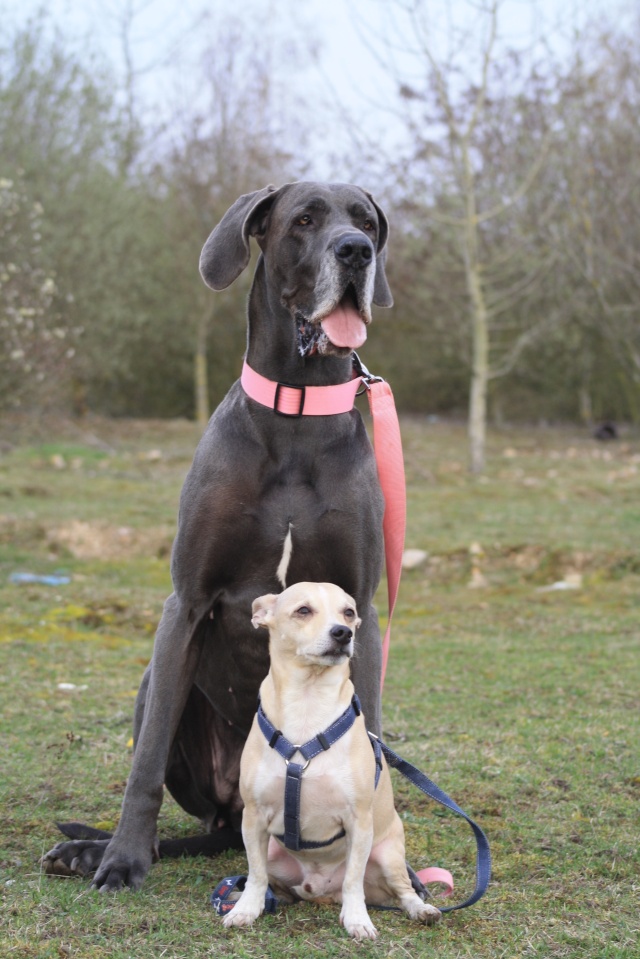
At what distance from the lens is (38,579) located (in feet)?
31.3

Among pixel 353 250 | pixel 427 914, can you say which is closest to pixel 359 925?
pixel 427 914

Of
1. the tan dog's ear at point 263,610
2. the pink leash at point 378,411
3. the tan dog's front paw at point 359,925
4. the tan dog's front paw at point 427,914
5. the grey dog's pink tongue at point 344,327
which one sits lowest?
the tan dog's front paw at point 427,914

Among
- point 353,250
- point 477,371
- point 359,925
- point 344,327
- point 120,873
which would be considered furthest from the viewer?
point 477,371

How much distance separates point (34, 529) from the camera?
37.5 ft

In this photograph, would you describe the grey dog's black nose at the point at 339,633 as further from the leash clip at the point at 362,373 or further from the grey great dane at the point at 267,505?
the leash clip at the point at 362,373

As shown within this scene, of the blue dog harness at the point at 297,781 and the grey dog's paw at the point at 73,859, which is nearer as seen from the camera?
the blue dog harness at the point at 297,781

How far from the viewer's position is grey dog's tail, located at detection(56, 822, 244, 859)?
11.7 ft

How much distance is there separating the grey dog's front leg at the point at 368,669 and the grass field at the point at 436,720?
566 mm

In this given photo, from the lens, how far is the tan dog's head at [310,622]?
2848 millimetres

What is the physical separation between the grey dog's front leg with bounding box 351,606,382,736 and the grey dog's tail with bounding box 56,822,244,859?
69 cm

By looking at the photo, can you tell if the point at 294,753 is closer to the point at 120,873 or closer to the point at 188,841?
the point at 120,873

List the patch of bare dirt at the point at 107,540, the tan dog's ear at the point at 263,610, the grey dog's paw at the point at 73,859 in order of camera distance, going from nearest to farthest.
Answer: the tan dog's ear at the point at 263,610
the grey dog's paw at the point at 73,859
the patch of bare dirt at the point at 107,540

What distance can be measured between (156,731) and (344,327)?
1449 millimetres

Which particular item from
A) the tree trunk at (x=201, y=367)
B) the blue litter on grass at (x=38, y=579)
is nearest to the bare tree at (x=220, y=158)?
the tree trunk at (x=201, y=367)
